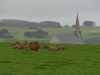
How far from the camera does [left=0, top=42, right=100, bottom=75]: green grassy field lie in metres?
13.7

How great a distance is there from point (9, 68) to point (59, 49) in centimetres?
731

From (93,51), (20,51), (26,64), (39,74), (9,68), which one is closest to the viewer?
(39,74)

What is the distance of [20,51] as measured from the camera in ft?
65.2

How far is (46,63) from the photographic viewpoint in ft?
52.1

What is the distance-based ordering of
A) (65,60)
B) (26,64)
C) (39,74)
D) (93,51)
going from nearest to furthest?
(39,74) → (26,64) → (65,60) → (93,51)

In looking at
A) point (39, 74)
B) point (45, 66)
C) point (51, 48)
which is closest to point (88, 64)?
point (45, 66)

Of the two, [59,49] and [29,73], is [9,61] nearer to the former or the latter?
[29,73]

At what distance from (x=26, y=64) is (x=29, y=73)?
2097mm

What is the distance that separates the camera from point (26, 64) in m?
15.5

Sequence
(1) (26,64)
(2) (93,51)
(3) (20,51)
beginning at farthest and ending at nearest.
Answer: (2) (93,51)
(3) (20,51)
(1) (26,64)

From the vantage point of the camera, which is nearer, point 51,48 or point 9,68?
point 9,68

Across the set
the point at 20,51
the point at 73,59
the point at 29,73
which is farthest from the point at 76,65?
the point at 20,51

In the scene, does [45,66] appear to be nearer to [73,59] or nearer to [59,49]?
[73,59]

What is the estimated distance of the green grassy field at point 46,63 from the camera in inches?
541
